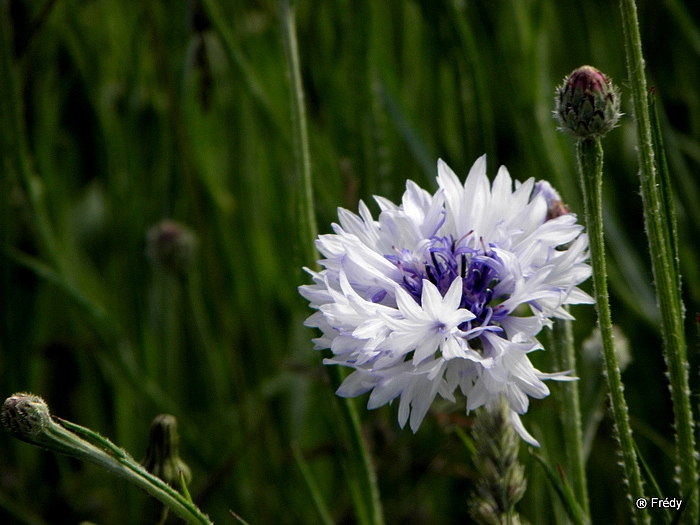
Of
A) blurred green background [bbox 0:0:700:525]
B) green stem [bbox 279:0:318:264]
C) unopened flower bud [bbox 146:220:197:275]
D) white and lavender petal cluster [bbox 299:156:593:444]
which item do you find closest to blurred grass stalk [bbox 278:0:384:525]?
green stem [bbox 279:0:318:264]

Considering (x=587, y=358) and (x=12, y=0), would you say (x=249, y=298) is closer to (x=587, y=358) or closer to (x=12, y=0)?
(x=12, y=0)

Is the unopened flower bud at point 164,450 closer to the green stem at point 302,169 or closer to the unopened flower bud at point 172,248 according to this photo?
the green stem at point 302,169

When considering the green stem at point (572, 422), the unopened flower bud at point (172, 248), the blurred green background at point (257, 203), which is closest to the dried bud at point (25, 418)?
the green stem at point (572, 422)

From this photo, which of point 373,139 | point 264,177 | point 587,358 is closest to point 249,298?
point 264,177

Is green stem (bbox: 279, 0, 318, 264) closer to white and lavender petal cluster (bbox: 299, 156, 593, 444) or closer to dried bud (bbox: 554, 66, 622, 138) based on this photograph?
white and lavender petal cluster (bbox: 299, 156, 593, 444)

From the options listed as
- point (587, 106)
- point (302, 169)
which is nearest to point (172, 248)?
point (302, 169)

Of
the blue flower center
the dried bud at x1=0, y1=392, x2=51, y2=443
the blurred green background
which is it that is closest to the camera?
the dried bud at x1=0, y1=392, x2=51, y2=443

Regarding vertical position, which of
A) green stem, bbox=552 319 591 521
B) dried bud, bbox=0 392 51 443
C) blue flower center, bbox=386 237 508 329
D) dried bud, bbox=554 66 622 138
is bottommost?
green stem, bbox=552 319 591 521
